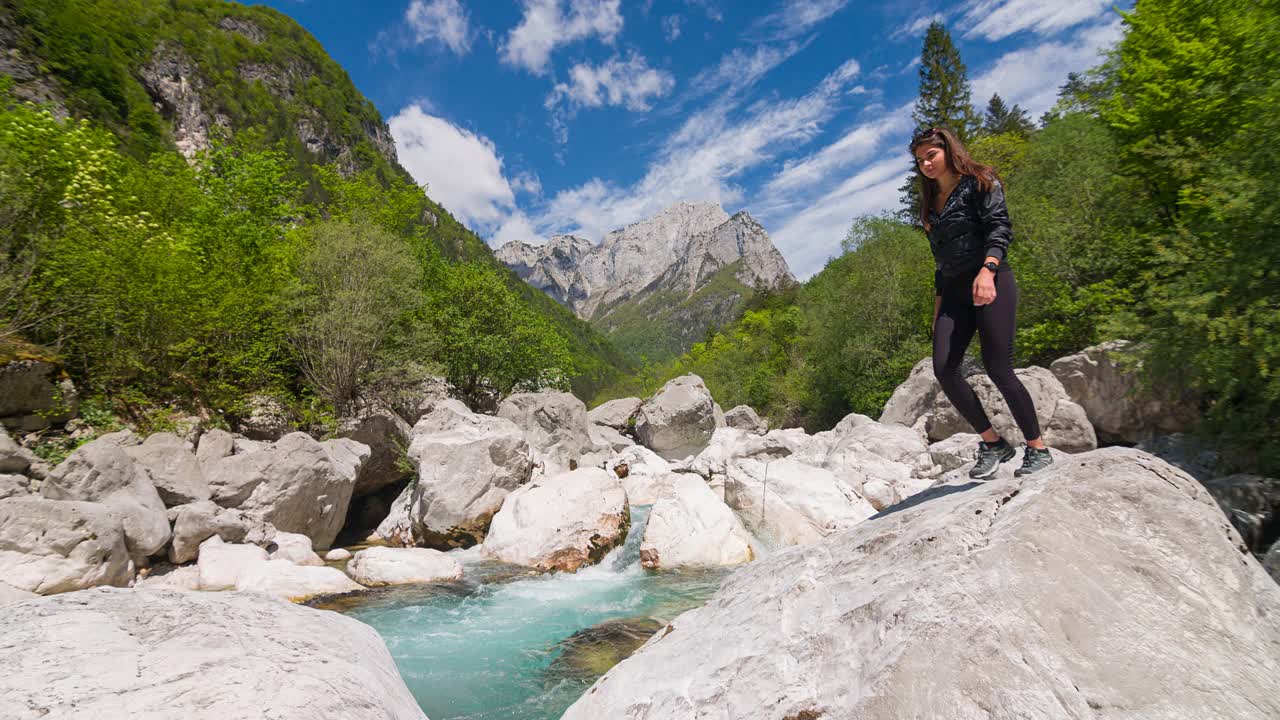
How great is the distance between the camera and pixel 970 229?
3.67 metres

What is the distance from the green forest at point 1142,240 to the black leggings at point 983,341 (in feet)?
23.0

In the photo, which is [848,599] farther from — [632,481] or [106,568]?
[632,481]

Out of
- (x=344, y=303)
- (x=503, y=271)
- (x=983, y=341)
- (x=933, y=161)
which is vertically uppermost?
(x=503, y=271)

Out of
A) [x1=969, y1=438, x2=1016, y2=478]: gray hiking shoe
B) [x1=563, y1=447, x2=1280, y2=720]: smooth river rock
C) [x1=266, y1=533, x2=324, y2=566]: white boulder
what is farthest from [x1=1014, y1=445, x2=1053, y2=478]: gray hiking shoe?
[x1=266, y1=533, x2=324, y2=566]: white boulder

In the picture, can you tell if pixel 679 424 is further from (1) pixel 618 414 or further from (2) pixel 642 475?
(2) pixel 642 475

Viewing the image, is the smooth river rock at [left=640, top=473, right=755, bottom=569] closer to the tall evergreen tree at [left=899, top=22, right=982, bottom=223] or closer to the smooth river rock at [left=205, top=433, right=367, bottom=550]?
the smooth river rock at [left=205, top=433, right=367, bottom=550]

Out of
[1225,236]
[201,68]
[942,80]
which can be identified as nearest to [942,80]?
[942,80]

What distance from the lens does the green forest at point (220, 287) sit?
429 inches

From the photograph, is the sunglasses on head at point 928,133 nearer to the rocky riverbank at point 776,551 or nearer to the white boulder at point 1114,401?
the rocky riverbank at point 776,551

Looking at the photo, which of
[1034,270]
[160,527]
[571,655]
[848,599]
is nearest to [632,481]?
[571,655]

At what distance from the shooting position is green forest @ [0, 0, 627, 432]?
10.9m

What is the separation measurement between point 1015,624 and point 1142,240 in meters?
20.0

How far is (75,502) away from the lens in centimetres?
695

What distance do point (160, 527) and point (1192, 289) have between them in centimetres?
1740
